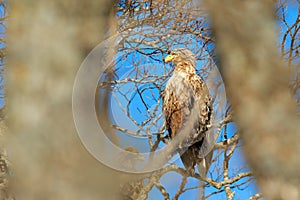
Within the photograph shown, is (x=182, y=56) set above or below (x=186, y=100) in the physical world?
above

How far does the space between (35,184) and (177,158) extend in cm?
190

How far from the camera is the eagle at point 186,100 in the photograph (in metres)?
2.23

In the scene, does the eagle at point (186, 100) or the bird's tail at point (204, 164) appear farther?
the eagle at point (186, 100)

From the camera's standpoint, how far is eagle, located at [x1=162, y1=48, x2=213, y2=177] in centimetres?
223

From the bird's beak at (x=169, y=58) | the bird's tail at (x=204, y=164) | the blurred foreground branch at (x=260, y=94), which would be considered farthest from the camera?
the bird's beak at (x=169, y=58)

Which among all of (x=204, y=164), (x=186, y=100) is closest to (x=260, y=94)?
(x=204, y=164)

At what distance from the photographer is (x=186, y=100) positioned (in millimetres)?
2268

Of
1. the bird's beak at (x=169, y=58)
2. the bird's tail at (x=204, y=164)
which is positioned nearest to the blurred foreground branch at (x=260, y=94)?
the bird's tail at (x=204, y=164)

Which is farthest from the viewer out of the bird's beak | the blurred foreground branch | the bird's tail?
the bird's beak

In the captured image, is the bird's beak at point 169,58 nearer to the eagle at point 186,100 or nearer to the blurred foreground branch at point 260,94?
the eagle at point 186,100

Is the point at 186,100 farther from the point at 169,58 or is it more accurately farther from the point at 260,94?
the point at 260,94

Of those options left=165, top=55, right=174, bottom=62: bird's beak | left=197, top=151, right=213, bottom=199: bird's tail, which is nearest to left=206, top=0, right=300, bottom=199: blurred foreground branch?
left=197, top=151, right=213, bottom=199: bird's tail

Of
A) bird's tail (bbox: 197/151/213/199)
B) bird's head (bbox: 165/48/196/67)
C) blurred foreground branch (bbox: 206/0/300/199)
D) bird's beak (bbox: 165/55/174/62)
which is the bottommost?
blurred foreground branch (bbox: 206/0/300/199)

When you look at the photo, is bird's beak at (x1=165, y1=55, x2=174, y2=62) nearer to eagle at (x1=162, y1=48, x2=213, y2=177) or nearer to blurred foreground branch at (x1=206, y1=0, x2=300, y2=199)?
eagle at (x1=162, y1=48, x2=213, y2=177)
